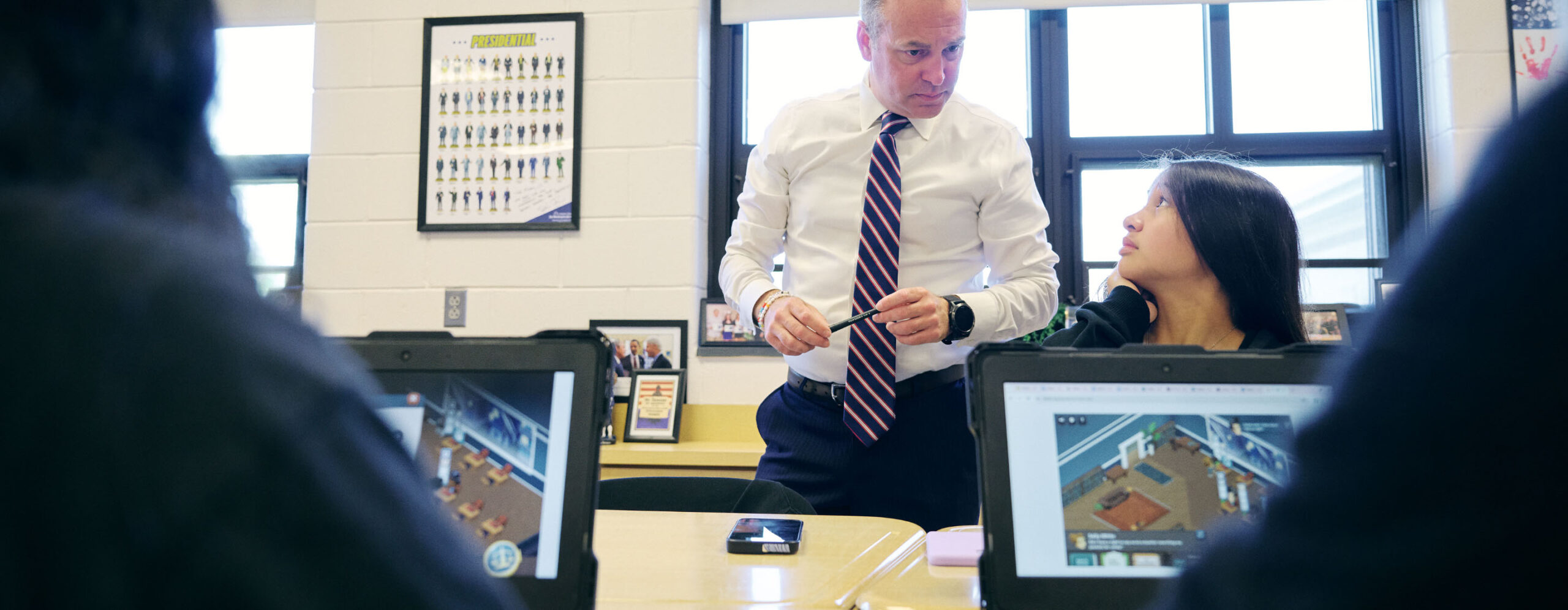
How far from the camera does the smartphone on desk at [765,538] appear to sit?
99 centimetres

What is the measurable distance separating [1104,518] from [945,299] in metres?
0.76

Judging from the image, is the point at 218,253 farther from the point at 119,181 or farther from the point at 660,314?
the point at 660,314

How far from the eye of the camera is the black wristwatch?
1450 mm

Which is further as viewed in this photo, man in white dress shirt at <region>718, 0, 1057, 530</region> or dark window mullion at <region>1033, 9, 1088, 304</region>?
dark window mullion at <region>1033, 9, 1088, 304</region>

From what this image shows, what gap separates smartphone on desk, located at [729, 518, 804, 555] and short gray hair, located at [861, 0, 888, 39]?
36.7 inches

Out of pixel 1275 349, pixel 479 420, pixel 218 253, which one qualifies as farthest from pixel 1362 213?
pixel 218 253

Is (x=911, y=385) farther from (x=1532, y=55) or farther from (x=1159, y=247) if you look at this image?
(x=1532, y=55)

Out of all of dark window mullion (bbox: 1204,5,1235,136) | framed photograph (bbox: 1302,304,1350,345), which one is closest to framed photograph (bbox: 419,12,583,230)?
dark window mullion (bbox: 1204,5,1235,136)

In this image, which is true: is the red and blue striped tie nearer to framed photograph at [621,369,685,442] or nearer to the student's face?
the student's face

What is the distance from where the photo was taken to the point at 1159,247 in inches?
61.7

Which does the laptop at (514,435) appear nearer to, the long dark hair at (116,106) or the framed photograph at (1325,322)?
the long dark hair at (116,106)

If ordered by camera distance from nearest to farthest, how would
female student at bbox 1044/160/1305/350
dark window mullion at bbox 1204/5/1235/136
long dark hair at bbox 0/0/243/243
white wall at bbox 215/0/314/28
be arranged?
1. long dark hair at bbox 0/0/243/243
2. female student at bbox 1044/160/1305/350
3. dark window mullion at bbox 1204/5/1235/136
4. white wall at bbox 215/0/314/28

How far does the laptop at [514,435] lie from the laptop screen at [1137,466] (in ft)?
1.12

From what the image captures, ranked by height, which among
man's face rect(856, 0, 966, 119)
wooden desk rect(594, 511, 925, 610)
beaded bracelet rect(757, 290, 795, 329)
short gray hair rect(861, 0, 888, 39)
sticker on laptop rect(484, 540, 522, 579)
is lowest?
wooden desk rect(594, 511, 925, 610)
